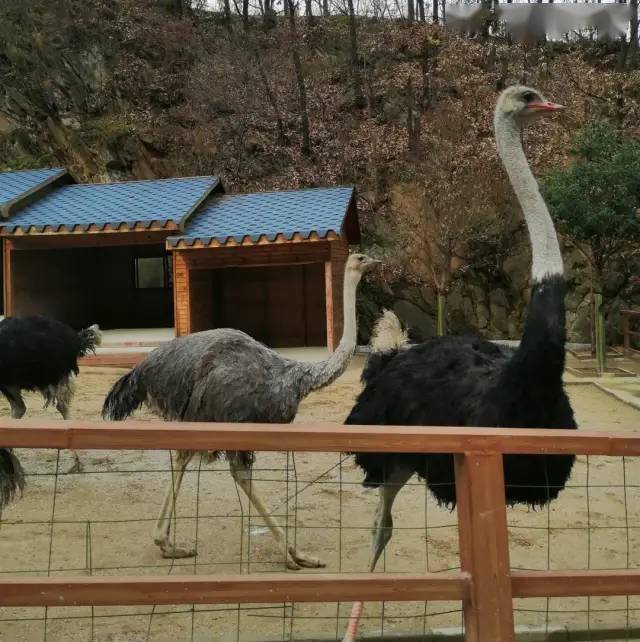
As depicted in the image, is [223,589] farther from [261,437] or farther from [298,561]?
[298,561]

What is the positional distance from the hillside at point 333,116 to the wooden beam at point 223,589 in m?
14.1

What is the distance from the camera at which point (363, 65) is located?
963 inches

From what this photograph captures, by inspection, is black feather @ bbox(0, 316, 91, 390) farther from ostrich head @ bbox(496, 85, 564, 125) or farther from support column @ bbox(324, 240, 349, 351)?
support column @ bbox(324, 240, 349, 351)

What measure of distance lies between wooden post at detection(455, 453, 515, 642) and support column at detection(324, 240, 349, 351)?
9935 mm

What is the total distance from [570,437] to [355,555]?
97.1 inches

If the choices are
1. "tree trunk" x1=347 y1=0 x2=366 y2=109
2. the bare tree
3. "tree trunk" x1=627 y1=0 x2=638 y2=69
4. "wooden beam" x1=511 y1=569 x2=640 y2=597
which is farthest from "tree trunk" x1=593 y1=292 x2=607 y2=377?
"tree trunk" x1=627 y1=0 x2=638 y2=69

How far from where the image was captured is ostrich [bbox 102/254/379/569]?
153 inches

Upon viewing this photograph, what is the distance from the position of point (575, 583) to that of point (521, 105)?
206 centimetres

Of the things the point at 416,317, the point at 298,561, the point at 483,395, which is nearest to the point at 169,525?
the point at 298,561

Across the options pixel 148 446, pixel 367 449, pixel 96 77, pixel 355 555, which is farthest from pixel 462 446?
pixel 96 77

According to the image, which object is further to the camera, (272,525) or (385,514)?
(272,525)

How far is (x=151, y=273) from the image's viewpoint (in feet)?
52.1

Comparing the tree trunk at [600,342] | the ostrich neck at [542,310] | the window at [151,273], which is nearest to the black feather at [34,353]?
the ostrich neck at [542,310]

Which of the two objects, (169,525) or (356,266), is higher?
(356,266)
